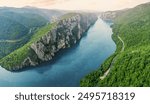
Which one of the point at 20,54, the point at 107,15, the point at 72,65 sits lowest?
the point at 72,65

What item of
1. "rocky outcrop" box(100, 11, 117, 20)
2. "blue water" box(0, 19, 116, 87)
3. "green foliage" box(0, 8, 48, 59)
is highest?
"rocky outcrop" box(100, 11, 117, 20)

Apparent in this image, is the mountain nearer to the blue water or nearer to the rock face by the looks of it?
the rock face

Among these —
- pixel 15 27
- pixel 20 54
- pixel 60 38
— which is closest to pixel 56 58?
pixel 60 38

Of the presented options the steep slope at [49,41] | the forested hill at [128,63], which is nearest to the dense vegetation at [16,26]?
the steep slope at [49,41]

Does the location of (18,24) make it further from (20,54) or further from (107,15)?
(107,15)

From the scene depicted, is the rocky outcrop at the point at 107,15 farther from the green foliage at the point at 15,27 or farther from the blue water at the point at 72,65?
the green foliage at the point at 15,27

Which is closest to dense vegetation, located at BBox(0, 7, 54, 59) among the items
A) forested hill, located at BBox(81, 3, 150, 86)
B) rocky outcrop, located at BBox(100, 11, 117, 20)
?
rocky outcrop, located at BBox(100, 11, 117, 20)
